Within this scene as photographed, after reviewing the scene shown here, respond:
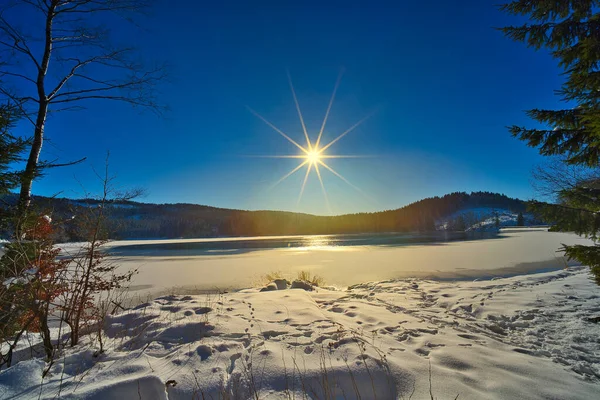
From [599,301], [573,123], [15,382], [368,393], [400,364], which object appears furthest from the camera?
[599,301]

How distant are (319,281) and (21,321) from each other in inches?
385

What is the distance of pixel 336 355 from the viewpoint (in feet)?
11.4

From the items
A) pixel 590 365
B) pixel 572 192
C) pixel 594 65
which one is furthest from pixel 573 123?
pixel 590 365

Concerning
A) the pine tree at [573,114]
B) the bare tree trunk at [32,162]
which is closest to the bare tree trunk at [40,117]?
the bare tree trunk at [32,162]

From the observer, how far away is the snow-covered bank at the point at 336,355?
2.73 m

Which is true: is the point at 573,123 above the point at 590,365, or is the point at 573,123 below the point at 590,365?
above

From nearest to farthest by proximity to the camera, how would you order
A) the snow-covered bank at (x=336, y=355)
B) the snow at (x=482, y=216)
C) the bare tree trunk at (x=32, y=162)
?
the snow-covered bank at (x=336, y=355), the bare tree trunk at (x=32, y=162), the snow at (x=482, y=216)

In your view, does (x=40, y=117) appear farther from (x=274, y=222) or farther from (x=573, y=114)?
(x=274, y=222)

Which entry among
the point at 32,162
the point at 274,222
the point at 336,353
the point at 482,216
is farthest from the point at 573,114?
the point at 482,216

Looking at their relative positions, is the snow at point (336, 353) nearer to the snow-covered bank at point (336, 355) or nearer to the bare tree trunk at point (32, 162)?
the snow-covered bank at point (336, 355)

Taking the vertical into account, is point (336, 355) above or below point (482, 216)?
below

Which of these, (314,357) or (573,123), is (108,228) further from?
(573,123)

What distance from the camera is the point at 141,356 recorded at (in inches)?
134

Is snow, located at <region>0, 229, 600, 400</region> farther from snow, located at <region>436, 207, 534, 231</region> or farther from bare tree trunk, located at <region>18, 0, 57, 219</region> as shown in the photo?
snow, located at <region>436, 207, 534, 231</region>
